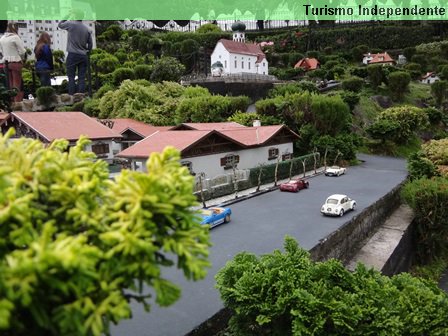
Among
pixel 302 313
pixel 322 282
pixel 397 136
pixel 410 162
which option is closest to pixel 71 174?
pixel 302 313

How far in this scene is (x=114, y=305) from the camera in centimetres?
444

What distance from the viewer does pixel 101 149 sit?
92.0 ft

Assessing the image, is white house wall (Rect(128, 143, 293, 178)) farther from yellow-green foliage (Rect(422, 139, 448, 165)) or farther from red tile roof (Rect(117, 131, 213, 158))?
yellow-green foliage (Rect(422, 139, 448, 165))

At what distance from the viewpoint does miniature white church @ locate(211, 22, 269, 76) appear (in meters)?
58.8

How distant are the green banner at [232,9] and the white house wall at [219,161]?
53.9 m

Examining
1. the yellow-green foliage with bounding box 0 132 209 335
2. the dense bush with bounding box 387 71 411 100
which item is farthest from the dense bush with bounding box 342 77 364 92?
the yellow-green foliage with bounding box 0 132 209 335

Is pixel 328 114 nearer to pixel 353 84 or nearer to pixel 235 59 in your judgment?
pixel 353 84

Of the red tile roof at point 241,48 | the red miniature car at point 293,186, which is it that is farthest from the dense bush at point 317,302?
the red tile roof at point 241,48

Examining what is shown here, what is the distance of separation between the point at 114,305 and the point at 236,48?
194ft

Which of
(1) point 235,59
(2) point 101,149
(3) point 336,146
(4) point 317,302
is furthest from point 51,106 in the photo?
(4) point 317,302

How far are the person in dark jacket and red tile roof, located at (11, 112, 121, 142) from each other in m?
25.7

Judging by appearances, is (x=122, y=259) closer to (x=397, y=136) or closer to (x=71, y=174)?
(x=71, y=174)

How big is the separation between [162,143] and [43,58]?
110ft

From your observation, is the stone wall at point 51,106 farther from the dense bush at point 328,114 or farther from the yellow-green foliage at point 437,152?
the yellow-green foliage at point 437,152
